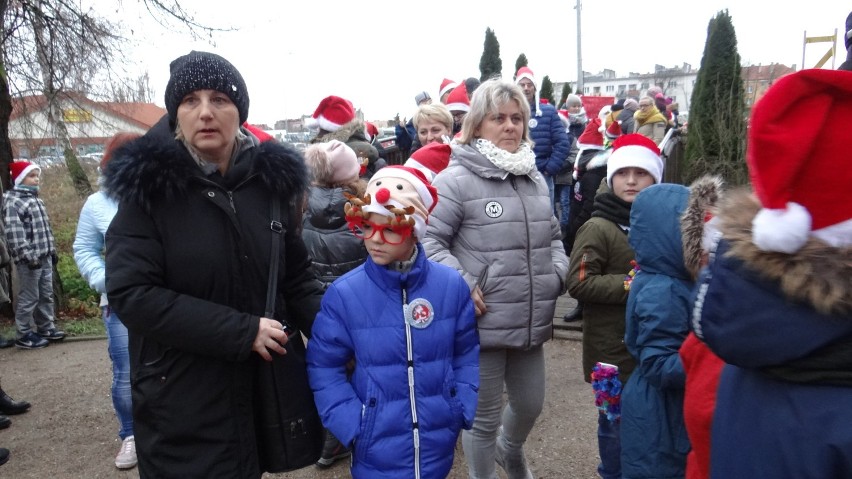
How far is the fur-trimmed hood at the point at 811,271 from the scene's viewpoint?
1.11 metres

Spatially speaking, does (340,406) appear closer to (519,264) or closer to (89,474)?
(519,264)

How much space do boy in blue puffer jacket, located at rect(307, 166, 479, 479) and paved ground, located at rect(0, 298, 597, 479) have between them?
160 centimetres

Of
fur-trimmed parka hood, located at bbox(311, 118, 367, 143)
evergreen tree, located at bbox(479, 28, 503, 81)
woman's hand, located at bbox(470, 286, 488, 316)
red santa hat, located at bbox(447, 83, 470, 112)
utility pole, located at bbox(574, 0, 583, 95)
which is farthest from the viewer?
evergreen tree, located at bbox(479, 28, 503, 81)

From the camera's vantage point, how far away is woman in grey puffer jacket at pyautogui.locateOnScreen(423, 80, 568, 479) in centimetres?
304

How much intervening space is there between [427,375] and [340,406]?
0.33 metres

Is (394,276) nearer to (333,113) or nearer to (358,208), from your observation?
(358,208)

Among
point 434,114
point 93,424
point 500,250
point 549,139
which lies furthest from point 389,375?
point 549,139

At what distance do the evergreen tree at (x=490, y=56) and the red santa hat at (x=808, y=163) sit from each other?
22.3m

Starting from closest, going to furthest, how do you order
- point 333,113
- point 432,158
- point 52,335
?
point 432,158, point 333,113, point 52,335

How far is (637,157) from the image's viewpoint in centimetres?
330

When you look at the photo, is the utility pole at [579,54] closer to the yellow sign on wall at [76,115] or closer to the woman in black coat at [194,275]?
the yellow sign on wall at [76,115]

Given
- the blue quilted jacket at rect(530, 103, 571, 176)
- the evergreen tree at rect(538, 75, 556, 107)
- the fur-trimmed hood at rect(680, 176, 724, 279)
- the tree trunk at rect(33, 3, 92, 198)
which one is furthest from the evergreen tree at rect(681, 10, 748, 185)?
the evergreen tree at rect(538, 75, 556, 107)

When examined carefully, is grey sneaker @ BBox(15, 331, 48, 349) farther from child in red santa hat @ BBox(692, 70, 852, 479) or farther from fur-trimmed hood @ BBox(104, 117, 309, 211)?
child in red santa hat @ BBox(692, 70, 852, 479)

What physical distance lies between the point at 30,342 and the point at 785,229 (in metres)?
7.88
